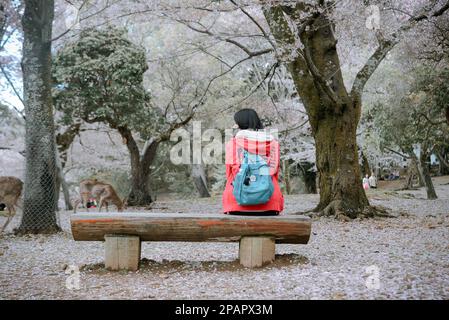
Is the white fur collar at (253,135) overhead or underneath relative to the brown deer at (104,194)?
overhead

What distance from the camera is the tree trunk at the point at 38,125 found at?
25.7ft

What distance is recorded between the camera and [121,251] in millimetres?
4543

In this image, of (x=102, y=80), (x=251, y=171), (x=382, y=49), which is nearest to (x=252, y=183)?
(x=251, y=171)

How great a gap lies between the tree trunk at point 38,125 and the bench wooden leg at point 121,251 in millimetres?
3802

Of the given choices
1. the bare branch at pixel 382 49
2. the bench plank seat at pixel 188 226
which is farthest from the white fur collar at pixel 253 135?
the bare branch at pixel 382 49

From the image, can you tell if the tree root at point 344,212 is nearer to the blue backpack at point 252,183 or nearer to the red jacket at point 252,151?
the red jacket at point 252,151

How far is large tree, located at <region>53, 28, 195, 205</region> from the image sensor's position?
488 inches

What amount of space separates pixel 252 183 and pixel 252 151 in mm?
320

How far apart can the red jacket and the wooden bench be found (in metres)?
0.17

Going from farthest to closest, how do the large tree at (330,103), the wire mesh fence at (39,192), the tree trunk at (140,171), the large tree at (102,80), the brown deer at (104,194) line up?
1. the tree trunk at (140,171)
2. the large tree at (102,80)
3. the brown deer at (104,194)
4. the large tree at (330,103)
5. the wire mesh fence at (39,192)

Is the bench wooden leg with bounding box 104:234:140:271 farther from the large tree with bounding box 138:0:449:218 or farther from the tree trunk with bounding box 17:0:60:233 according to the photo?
the large tree with bounding box 138:0:449:218

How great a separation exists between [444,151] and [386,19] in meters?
21.2

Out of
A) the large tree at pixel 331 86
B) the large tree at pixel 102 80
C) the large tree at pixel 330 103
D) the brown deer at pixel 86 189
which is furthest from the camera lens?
the large tree at pixel 102 80
